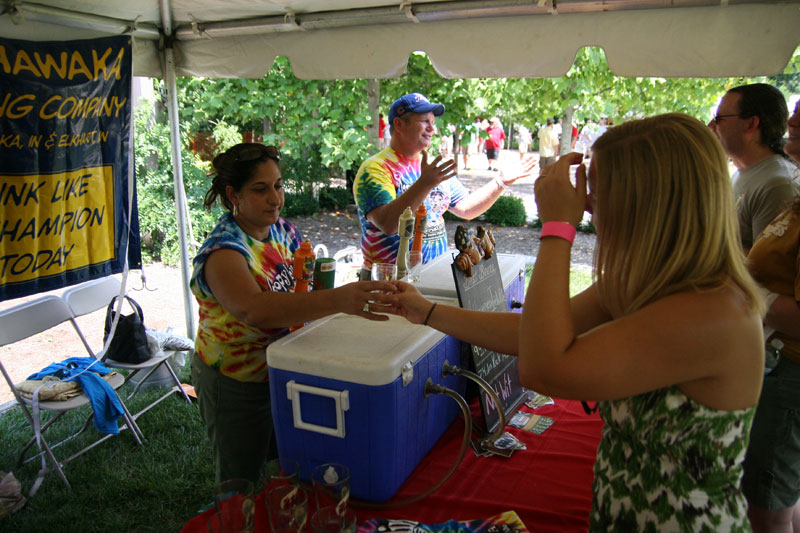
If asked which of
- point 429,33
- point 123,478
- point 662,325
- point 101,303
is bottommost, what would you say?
point 123,478

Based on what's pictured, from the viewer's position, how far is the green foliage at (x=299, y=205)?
11.2 metres

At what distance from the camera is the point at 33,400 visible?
10.3 ft

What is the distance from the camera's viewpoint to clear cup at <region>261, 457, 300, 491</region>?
52.3 inches

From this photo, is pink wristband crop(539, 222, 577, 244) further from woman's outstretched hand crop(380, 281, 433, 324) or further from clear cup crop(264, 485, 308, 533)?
clear cup crop(264, 485, 308, 533)

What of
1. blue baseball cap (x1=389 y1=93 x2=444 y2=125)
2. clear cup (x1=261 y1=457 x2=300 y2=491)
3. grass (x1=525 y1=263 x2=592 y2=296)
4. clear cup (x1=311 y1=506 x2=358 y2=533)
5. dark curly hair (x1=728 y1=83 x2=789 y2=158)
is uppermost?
blue baseball cap (x1=389 y1=93 x2=444 y2=125)

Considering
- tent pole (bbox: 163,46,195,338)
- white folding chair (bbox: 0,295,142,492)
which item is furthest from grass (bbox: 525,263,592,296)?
white folding chair (bbox: 0,295,142,492)

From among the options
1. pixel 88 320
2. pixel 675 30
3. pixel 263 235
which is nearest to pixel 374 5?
pixel 675 30

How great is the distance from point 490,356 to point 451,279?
0.36 meters

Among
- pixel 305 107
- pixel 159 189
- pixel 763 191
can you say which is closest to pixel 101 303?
pixel 763 191

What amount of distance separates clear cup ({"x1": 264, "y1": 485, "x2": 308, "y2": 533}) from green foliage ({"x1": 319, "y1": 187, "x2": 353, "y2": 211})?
435 inches

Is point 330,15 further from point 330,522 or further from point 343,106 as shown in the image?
point 343,106

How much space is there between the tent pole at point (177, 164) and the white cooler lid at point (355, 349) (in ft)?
10.6

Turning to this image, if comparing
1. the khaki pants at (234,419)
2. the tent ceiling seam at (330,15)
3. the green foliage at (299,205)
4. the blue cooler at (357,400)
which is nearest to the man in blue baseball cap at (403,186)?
the tent ceiling seam at (330,15)

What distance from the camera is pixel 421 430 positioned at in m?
1.63
